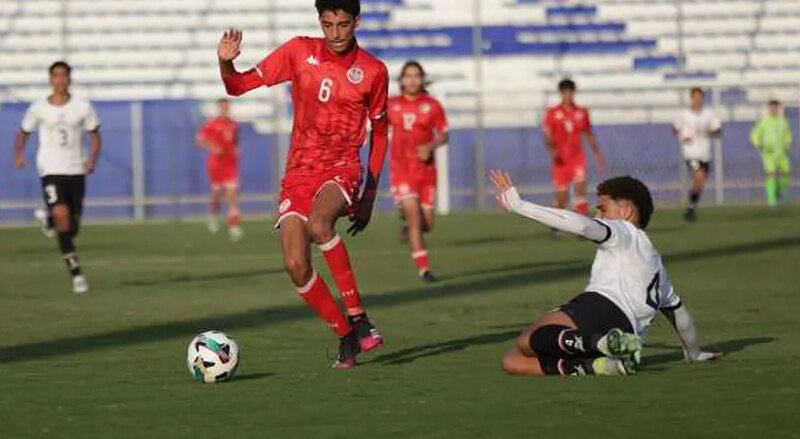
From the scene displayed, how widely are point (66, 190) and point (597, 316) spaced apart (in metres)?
9.80

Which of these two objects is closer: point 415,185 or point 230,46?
point 230,46

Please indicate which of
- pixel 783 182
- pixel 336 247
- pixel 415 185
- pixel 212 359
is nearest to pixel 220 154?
pixel 783 182

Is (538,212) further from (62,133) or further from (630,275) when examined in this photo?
(62,133)

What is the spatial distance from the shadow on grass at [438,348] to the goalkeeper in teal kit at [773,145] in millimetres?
23081

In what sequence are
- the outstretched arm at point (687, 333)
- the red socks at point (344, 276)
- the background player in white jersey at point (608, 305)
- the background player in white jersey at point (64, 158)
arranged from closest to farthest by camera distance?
the background player in white jersey at point (608, 305)
the outstretched arm at point (687, 333)
the red socks at point (344, 276)
the background player in white jersey at point (64, 158)

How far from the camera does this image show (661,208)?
118 ft

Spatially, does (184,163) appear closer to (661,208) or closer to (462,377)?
(661,208)

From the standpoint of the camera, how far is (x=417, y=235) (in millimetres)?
19000

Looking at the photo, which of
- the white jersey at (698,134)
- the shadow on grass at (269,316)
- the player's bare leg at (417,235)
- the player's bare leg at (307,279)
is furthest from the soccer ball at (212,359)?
the white jersey at (698,134)

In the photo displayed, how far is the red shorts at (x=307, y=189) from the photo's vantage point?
35.5 feet

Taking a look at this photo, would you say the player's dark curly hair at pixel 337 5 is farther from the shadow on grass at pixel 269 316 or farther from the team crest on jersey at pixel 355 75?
the shadow on grass at pixel 269 316

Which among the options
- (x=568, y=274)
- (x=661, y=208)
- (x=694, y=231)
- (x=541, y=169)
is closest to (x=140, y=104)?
(x=541, y=169)

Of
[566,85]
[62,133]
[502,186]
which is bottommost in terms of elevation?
[566,85]

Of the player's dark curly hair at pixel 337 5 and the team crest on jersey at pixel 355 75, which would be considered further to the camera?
the team crest on jersey at pixel 355 75
